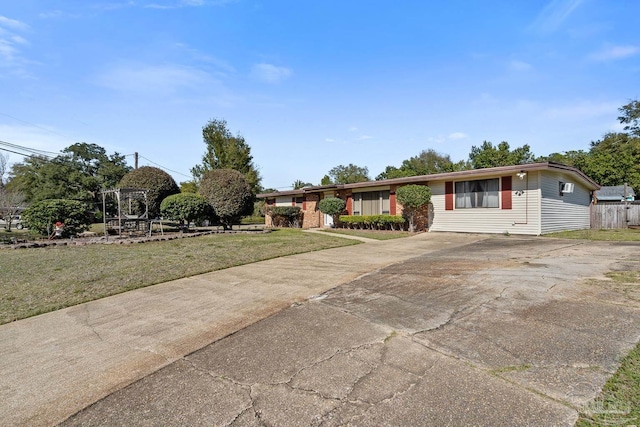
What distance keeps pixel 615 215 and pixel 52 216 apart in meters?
25.9

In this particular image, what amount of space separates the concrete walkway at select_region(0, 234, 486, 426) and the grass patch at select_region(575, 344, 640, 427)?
2946 millimetres

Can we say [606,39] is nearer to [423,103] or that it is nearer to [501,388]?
[423,103]

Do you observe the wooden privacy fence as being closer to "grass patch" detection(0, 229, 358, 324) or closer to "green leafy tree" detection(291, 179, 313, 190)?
"grass patch" detection(0, 229, 358, 324)

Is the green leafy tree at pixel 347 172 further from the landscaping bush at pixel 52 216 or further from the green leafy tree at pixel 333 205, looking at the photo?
the landscaping bush at pixel 52 216

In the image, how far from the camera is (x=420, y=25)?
34.4 feet

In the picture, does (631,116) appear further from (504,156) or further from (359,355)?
(359,355)

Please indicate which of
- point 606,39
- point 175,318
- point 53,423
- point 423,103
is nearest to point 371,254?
point 175,318

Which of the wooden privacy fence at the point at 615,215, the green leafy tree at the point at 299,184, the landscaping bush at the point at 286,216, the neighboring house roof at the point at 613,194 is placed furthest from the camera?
the green leafy tree at the point at 299,184

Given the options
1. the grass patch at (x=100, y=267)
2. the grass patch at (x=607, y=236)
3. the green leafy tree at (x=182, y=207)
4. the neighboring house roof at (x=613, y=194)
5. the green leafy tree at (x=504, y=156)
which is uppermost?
the green leafy tree at (x=504, y=156)

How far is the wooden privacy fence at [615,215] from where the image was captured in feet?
52.2

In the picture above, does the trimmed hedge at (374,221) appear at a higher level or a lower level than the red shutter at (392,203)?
lower

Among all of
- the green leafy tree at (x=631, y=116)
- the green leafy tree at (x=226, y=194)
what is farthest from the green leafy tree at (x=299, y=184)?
the green leafy tree at (x=631, y=116)

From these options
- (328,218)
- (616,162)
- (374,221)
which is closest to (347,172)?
(616,162)

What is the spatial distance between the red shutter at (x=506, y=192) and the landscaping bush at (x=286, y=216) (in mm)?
11763
